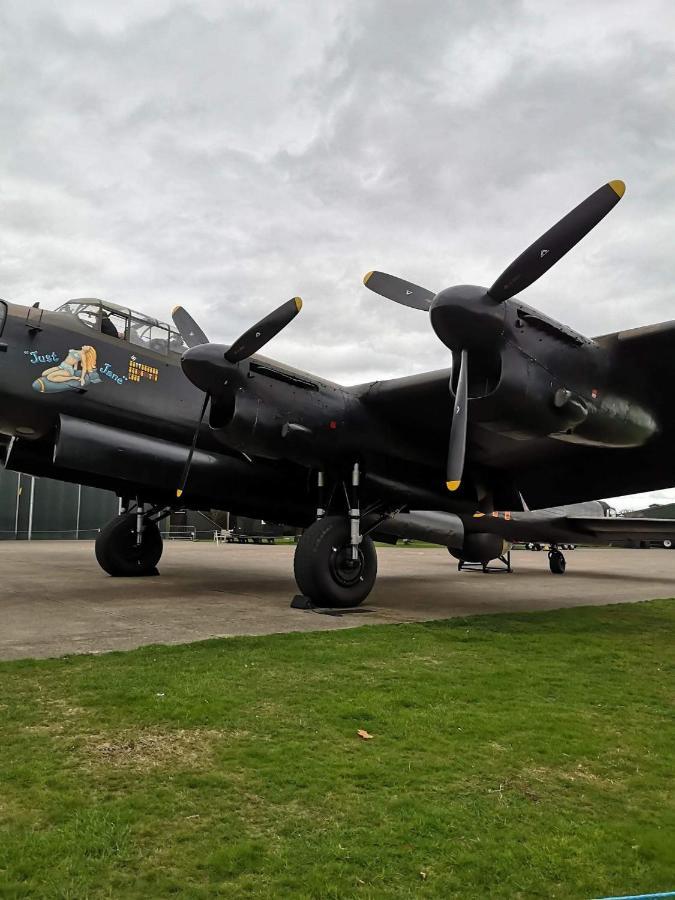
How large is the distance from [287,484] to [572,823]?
381 inches

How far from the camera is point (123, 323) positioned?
11.1 m

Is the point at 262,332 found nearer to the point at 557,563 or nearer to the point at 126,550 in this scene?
the point at 126,550

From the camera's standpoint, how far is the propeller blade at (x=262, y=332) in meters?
8.81

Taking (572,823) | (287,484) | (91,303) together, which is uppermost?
(91,303)

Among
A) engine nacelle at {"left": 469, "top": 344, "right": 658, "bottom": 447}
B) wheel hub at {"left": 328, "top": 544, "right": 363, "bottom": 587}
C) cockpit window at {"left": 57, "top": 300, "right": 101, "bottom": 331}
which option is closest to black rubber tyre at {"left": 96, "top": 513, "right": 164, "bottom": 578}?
cockpit window at {"left": 57, "top": 300, "right": 101, "bottom": 331}

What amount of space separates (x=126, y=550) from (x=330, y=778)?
12.2 m

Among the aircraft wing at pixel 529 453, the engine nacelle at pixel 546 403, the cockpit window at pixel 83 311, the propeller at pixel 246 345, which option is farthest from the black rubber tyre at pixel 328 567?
the cockpit window at pixel 83 311

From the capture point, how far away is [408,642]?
712cm

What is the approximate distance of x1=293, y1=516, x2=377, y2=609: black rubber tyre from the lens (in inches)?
378

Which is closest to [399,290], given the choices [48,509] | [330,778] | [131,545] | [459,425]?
[459,425]

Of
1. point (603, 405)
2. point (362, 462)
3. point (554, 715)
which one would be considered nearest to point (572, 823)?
point (554, 715)

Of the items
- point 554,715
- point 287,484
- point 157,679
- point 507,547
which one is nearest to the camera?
point 554,715

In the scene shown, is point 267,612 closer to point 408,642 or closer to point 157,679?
point 408,642

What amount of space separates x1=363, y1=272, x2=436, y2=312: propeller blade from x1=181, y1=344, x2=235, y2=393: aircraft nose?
7.43 feet
